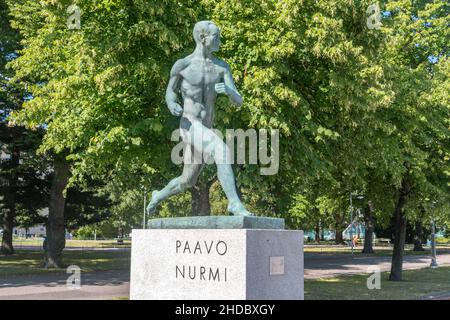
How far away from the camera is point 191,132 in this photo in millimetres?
7539

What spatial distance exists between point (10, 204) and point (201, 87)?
26474mm

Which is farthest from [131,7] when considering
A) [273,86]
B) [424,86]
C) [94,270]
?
[94,270]

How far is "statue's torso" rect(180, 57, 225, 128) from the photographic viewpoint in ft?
24.9

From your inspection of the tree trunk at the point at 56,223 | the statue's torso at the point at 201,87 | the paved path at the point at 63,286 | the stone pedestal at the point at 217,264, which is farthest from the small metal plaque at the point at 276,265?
the tree trunk at the point at 56,223

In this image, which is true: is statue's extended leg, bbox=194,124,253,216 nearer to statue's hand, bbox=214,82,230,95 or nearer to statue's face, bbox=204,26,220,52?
statue's hand, bbox=214,82,230,95

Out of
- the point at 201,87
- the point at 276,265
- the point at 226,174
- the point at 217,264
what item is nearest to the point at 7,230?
the point at 201,87

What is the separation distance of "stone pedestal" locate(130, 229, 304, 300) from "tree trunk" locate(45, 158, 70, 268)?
18664 mm

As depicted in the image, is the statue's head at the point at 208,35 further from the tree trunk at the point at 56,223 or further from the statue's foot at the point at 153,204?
the tree trunk at the point at 56,223

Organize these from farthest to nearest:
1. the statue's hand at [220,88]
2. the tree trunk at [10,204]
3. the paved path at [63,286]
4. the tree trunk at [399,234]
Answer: the tree trunk at [10,204], the tree trunk at [399,234], the paved path at [63,286], the statue's hand at [220,88]

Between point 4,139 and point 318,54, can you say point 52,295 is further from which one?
point 4,139

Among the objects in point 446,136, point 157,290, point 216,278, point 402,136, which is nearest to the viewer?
point 216,278

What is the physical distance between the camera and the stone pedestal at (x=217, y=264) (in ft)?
21.6

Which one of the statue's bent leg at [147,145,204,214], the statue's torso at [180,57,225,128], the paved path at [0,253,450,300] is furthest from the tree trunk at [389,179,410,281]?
the statue's torso at [180,57,225,128]

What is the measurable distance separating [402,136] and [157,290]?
12.4m
